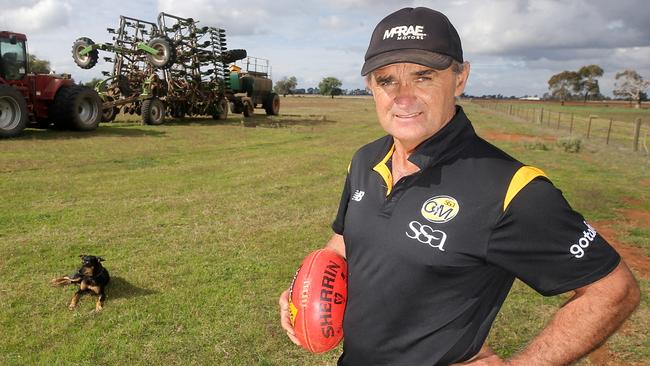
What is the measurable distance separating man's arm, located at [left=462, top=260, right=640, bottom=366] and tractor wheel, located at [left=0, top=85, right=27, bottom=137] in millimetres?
16606

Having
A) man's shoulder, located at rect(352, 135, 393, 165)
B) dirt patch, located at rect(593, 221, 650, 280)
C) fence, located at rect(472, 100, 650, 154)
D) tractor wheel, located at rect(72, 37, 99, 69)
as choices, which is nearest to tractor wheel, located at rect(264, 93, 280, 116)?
tractor wheel, located at rect(72, 37, 99, 69)

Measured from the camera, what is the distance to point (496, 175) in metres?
1.71

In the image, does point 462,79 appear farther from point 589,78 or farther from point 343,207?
point 589,78

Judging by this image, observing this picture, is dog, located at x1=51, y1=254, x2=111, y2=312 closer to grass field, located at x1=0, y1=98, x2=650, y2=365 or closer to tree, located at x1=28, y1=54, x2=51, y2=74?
grass field, located at x1=0, y1=98, x2=650, y2=365

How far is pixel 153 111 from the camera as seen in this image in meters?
21.4

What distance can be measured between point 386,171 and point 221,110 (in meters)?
25.0

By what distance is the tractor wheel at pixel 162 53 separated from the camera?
20906 mm

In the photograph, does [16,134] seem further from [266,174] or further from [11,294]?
[11,294]

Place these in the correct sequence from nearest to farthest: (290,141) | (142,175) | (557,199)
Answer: (557,199)
(142,175)
(290,141)

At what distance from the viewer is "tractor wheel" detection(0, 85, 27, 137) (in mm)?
14406

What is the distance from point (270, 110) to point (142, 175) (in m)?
21.8

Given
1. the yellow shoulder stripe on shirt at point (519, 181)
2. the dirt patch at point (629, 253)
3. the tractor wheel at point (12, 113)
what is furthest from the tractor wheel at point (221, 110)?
the yellow shoulder stripe on shirt at point (519, 181)

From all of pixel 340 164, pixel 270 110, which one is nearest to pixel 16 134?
pixel 340 164

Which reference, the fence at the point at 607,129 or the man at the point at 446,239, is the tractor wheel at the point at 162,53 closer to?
the fence at the point at 607,129
